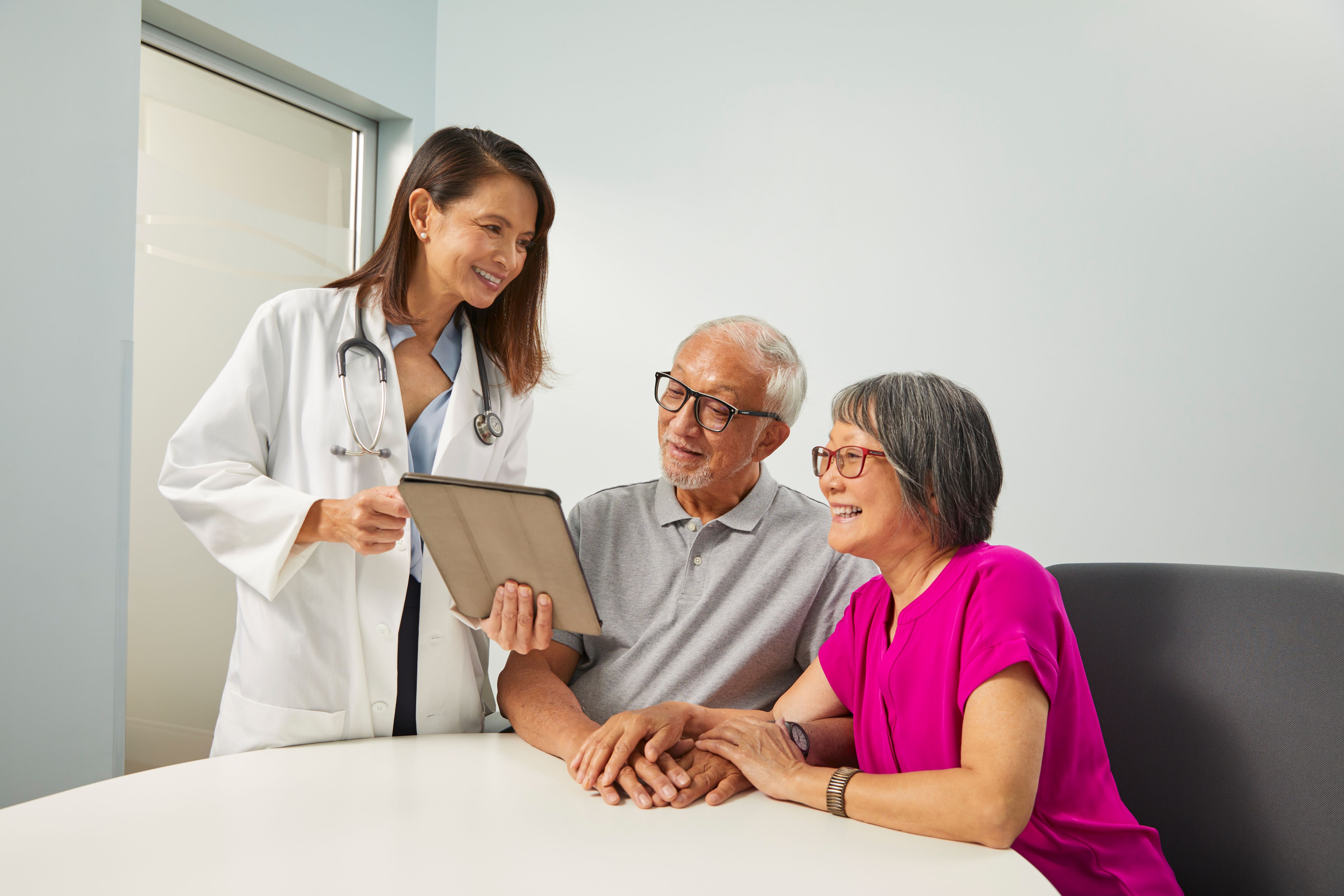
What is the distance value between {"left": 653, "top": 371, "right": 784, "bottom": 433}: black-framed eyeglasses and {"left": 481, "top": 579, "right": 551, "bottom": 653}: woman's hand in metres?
0.52

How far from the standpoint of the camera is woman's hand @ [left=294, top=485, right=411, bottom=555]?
4.16 feet

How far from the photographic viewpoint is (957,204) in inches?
99.3

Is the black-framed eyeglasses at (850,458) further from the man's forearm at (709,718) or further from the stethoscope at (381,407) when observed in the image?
the stethoscope at (381,407)

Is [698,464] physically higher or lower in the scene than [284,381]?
lower

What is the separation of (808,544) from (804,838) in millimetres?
648

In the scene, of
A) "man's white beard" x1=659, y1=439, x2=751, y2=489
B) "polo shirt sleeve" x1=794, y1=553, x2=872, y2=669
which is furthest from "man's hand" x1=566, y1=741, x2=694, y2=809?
"man's white beard" x1=659, y1=439, x2=751, y2=489

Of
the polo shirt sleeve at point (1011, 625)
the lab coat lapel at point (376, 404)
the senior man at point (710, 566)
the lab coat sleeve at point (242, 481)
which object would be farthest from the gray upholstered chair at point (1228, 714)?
the lab coat sleeve at point (242, 481)

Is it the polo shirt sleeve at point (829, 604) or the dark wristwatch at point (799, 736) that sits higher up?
the polo shirt sleeve at point (829, 604)

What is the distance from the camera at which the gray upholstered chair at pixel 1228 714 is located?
1.22 m

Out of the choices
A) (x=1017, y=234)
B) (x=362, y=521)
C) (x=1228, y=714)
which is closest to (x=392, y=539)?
(x=362, y=521)

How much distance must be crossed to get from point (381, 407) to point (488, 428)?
0.20 m

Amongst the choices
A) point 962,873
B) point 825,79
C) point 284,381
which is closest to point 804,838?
point 962,873

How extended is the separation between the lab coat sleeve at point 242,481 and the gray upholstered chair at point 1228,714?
1296 millimetres

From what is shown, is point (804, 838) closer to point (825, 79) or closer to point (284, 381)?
point (284, 381)
